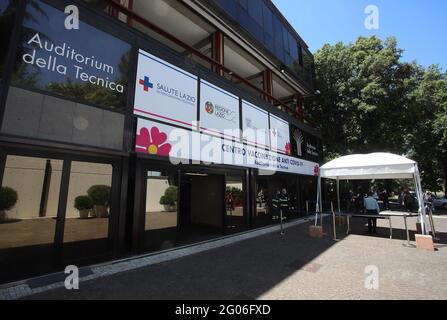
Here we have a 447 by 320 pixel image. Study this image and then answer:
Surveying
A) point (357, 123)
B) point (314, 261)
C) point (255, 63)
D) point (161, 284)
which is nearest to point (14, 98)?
point (161, 284)

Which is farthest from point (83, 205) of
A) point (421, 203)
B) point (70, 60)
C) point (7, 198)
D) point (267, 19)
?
point (267, 19)

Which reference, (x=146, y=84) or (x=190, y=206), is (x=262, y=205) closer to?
(x=190, y=206)

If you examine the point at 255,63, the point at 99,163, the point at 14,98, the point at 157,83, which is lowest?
the point at 99,163

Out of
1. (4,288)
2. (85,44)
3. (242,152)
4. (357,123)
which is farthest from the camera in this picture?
(357,123)

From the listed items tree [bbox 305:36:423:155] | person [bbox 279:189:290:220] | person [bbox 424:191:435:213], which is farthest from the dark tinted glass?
tree [bbox 305:36:423:155]

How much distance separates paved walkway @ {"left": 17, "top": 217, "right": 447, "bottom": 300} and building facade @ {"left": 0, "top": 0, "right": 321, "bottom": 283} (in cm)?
125

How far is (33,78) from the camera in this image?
200 inches

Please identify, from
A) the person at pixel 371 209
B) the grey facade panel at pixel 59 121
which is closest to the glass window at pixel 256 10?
the grey facade panel at pixel 59 121

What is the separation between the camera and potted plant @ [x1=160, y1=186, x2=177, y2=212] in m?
7.30

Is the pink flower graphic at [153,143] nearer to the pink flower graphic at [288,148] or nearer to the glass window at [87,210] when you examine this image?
the glass window at [87,210]

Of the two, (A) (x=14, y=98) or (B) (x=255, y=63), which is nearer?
Answer: (A) (x=14, y=98)

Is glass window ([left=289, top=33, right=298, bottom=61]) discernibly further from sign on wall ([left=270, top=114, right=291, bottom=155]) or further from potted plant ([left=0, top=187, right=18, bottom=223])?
potted plant ([left=0, top=187, right=18, bottom=223])

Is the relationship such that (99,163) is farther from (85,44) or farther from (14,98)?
(85,44)

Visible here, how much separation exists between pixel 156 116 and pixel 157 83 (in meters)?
1.05
